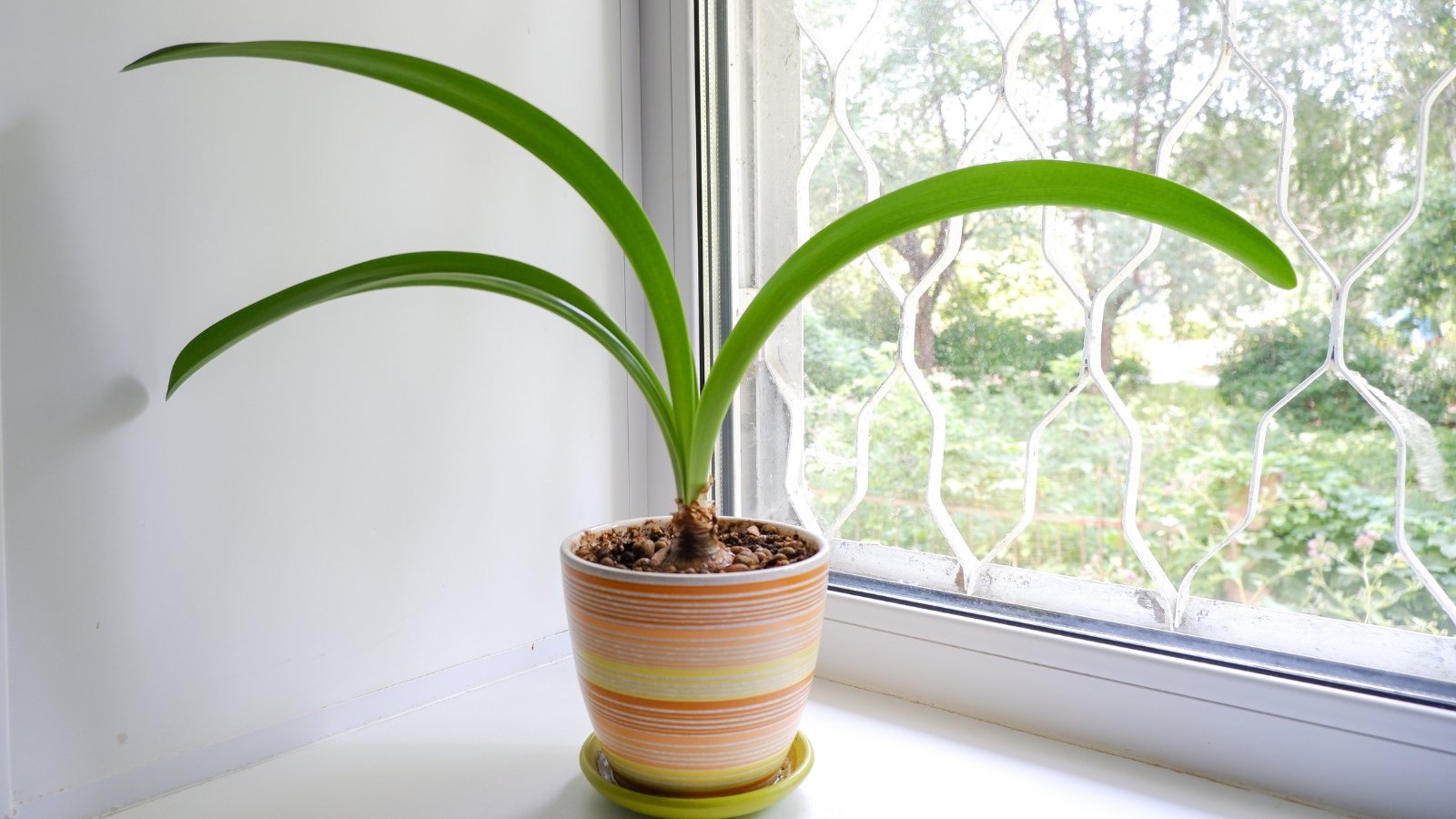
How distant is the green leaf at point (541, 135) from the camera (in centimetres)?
52

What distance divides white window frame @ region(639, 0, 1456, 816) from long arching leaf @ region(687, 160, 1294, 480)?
1.07 feet

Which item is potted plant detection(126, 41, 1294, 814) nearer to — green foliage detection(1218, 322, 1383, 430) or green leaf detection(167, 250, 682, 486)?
green leaf detection(167, 250, 682, 486)

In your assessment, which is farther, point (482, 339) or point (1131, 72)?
point (482, 339)

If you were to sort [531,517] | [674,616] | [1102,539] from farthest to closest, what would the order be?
[531,517], [1102,539], [674,616]

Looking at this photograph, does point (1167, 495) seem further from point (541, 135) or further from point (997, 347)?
point (541, 135)

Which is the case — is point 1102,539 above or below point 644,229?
below

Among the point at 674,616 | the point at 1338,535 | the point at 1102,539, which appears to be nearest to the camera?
the point at 674,616

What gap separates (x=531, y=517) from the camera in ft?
2.93

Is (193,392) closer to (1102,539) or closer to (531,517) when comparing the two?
(531,517)

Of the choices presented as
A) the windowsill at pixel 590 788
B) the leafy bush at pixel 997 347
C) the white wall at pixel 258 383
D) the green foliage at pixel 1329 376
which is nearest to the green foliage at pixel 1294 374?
the green foliage at pixel 1329 376

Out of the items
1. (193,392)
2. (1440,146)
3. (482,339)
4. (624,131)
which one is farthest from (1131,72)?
(193,392)

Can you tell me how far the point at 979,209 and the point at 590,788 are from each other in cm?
49

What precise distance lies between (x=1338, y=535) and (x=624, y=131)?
77 centimetres

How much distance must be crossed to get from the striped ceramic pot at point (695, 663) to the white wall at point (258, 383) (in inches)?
10.2
